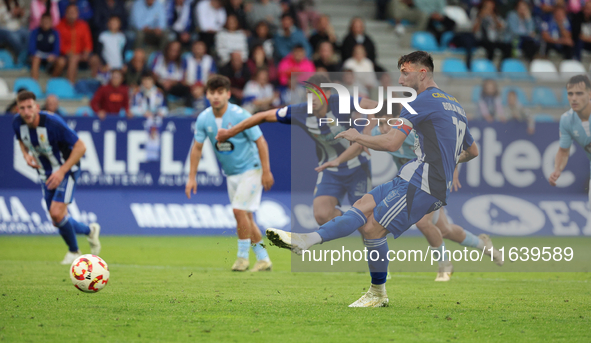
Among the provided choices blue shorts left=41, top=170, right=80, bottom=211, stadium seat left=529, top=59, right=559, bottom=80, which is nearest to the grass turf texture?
blue shorts left=41, top=170, right=80, bottom=211

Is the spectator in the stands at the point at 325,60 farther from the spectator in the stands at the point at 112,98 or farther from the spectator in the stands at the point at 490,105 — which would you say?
the spectator in the stands at the point at 112,98

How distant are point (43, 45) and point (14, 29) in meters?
1.26

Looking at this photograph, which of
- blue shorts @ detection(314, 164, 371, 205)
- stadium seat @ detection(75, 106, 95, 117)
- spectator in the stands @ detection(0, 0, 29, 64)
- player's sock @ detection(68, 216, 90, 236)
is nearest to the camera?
blue shorts @ detection(314, 164, 371, 205)

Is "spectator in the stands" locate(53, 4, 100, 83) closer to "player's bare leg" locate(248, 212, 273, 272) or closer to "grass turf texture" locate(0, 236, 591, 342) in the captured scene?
"grass turf texture" locate(0, 236, 591, 342)

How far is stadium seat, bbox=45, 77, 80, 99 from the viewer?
643 inches

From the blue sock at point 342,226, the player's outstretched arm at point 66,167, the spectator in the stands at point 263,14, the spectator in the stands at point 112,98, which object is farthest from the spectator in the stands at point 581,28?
the blue sock at point 342,226

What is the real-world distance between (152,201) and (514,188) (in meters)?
7.28

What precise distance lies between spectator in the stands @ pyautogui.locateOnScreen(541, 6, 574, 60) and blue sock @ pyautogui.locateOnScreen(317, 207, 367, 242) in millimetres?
15901

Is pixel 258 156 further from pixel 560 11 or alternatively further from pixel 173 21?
pixel 560 11

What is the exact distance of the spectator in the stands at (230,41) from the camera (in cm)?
1712

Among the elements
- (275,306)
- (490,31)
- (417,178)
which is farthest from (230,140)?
(490,31)

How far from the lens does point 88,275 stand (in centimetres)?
664

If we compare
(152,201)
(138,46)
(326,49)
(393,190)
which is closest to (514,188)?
(326,49)

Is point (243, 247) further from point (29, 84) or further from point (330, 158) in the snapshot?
point (29, 84)
